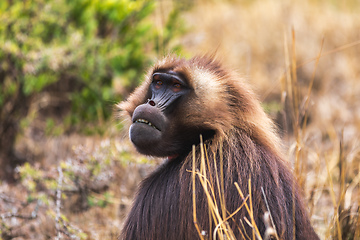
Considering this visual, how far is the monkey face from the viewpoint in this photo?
232 centimetres

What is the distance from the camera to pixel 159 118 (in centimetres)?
233

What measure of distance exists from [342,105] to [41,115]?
4599mm

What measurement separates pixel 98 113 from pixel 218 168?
324cm

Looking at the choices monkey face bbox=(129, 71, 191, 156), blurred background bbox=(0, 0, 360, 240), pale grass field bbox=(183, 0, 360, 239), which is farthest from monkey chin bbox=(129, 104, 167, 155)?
pale grass field bbox=(183, 0, 360, 239)

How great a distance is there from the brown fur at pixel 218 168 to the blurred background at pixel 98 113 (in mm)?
353

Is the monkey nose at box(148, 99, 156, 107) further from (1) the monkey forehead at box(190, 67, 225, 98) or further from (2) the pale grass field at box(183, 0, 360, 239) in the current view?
(2) the pale grass field at box(183, 0, 360, 239)

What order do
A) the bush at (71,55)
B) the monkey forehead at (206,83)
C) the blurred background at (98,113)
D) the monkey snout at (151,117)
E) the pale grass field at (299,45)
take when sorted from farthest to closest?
the pale grass field at (299,45) < the bush at (71,55) < the blurred background at (98,113) < the monkey forehead at (206,83) < the monkey snout at (151,117)

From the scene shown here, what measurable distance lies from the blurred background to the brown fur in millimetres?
353

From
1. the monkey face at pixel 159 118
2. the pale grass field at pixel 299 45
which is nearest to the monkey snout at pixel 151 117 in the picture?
the monkey face at pixel 159 118

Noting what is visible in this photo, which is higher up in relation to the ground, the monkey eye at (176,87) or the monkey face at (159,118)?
the monkey eye at (176,87)

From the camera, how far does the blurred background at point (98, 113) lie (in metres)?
3.14

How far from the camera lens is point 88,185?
373 centimetres

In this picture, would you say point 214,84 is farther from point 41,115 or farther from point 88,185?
point 41,115

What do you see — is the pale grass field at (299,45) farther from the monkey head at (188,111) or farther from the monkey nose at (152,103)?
the monkey nose at (152,103)
